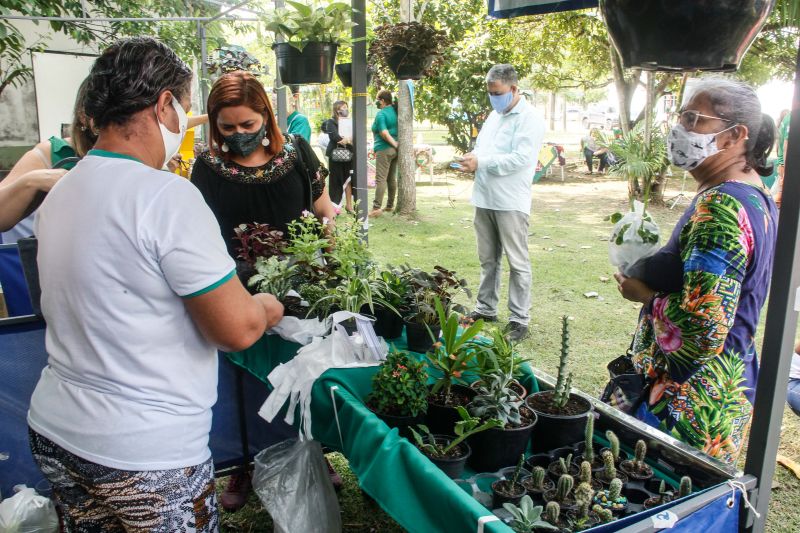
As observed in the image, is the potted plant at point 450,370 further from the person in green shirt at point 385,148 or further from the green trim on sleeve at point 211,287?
the person in green shirt at point 385,148

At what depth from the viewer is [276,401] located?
2133 millimetres

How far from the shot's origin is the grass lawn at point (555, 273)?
3029mm

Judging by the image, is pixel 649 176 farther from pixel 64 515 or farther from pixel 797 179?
pixel 64 515

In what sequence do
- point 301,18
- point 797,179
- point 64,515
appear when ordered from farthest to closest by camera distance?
point 301,18, point 64,515, point 797,179

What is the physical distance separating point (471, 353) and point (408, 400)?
249 mm

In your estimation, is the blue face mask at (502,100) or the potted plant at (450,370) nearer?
the potted plant at (450,370)

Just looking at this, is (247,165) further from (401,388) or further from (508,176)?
(508,176)

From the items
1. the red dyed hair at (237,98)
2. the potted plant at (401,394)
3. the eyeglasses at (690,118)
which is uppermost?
the red dyed hair at (237,98)

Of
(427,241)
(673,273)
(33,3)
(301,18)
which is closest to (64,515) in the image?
(673,273)

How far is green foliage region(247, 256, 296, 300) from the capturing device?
8.18 feet

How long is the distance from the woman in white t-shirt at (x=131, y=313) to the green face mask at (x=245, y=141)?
1.21 m

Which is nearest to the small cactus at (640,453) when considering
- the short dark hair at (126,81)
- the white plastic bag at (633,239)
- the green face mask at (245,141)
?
the white plastic bag at (633,239)

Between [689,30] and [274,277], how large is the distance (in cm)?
174

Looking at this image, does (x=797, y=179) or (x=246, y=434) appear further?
(x=246, y=434)
